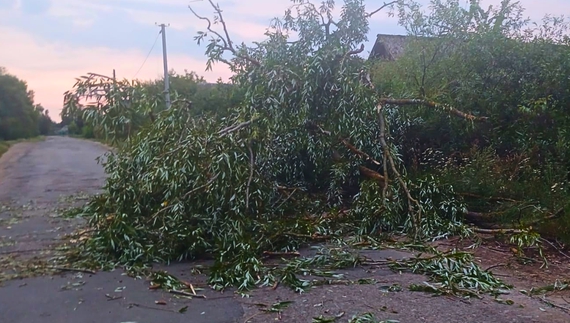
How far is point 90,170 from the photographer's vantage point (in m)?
19.6

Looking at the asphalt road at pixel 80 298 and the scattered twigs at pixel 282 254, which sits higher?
the scattered twigs at pixel 282 254

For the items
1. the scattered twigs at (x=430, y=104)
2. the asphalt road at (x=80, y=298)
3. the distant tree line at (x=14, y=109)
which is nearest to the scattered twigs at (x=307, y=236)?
the asphalt road at (x=80, y=298)

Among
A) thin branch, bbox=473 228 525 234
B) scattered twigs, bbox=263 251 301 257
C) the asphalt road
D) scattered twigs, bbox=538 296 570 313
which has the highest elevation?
thin branch, bbox=473 228 525 234

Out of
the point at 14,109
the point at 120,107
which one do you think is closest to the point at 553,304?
the point at 120,107

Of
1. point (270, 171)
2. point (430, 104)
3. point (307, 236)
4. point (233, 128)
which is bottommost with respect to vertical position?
point (307, 236)

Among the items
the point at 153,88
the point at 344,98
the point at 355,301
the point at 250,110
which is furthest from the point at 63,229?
the point at 355,301

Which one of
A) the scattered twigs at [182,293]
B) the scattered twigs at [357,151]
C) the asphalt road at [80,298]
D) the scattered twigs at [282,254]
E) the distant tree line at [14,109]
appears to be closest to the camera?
the asphalt road at [80,298]

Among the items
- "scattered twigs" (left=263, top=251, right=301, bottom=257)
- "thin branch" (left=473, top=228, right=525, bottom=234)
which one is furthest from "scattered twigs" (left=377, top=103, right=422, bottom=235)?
"scattered twigs" (left=263, top=251, right=301, bottom=257)

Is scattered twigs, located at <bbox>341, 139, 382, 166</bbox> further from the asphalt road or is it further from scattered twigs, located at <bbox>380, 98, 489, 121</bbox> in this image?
the asphalt road

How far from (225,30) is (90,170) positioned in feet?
38.3

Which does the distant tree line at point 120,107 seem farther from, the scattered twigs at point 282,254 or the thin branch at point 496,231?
the thin branch at point 496,231

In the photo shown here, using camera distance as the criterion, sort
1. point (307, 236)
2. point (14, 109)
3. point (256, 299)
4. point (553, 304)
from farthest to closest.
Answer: point (14, 109), point (307, 236), point (256, 299), point (553, 304)

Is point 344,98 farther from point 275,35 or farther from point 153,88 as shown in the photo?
point 153,88

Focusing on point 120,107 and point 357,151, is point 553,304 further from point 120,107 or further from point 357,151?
point 120,107
